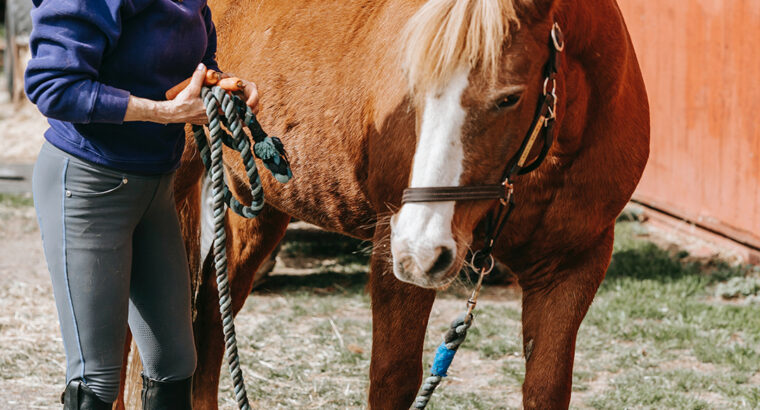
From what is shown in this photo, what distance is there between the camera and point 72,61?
6.21ft

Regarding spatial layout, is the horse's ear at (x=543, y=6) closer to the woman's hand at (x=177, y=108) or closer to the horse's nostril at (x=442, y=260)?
the horse's nostril at (x=442, y=260)

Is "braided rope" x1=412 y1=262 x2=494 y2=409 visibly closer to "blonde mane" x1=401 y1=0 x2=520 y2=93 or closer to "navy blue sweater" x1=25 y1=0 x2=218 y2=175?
"blonde mane" x1=401 y1=0 x2=520 y2=93

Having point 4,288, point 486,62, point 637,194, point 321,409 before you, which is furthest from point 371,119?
point 637,194

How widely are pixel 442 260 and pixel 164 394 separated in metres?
0.95

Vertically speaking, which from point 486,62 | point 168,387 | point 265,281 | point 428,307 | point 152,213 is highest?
A: point 486,62

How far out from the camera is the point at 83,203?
209 cm

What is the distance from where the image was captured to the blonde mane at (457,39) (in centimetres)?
201

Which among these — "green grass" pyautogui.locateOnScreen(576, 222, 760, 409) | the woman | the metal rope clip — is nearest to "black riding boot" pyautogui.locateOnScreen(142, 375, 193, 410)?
the woman

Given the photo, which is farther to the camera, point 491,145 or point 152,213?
point 152,213

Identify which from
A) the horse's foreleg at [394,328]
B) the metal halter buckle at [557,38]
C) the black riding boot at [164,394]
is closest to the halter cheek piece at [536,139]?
the metal halter buckle at [557,38]

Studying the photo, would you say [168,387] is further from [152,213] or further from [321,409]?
[321,409]

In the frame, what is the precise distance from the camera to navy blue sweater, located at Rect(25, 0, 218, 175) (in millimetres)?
1904

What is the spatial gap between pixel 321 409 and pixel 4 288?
285cm

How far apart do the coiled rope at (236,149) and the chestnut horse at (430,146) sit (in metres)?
0.36
